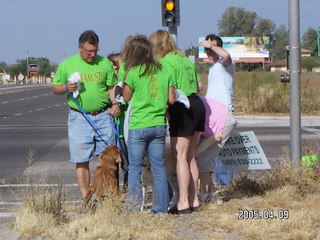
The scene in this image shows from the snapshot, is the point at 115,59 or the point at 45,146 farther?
the point at 45,146

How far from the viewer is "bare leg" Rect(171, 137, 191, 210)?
7340 millimetres

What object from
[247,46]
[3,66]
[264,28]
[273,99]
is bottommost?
[273,99]

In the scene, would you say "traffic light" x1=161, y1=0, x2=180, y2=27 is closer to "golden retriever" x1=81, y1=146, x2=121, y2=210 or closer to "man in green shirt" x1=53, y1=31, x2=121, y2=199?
"man in green shirt" x1=53, y1=31, x2=121, y2=199

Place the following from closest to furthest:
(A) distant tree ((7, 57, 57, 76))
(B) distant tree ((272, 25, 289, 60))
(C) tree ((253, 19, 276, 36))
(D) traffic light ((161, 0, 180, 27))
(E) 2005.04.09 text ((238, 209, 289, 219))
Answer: (E) 2005.04.09 text ((238, 209, 289, 219))
(D) traffic light ((161, 0, 180, 27))
(C) tree ((253, 19, 276, 36))
(B) distant tree ((272, 25, 289, 60))
(A) distant tree ((7, 57, 57, 76))

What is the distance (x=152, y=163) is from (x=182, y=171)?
0.34 metres

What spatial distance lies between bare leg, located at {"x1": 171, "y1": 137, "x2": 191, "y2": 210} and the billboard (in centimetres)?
8154

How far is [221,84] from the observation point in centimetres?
836

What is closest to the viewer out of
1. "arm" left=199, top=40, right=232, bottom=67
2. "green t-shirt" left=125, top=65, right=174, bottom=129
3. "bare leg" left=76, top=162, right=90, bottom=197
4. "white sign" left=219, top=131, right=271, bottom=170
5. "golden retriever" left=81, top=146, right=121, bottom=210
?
"green t-shirt" left=125, top=65, right=174, bottom=129

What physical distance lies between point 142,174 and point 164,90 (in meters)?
1.02

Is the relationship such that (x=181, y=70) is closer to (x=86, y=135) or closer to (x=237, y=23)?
(x=86, y=135)

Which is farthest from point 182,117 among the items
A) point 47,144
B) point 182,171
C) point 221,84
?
point 47,144

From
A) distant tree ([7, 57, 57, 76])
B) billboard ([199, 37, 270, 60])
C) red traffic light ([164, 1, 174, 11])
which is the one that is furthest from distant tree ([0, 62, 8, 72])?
red traffic light ([164, 1, 174, 11])

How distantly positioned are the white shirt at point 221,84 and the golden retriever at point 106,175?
1.57 metres

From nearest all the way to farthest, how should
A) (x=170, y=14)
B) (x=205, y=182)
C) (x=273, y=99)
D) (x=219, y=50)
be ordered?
(x=219, y=50) < (x=205, y=182) < (x=170, y=14) < (x=273, y=99)
